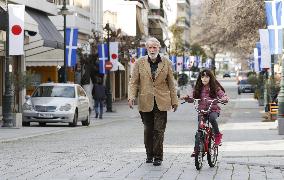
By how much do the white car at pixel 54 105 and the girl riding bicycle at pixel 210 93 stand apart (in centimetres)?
1801

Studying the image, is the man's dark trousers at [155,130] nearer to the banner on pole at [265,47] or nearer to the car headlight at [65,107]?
the car headlight at [65,107]

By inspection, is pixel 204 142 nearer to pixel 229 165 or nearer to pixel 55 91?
pixel 229 165

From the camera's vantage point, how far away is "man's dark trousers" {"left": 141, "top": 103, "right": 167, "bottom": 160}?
1523 cm

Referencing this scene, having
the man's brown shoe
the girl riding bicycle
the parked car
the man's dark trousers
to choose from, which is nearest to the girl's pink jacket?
the girl riding bicycle

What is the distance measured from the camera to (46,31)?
45.6 meters

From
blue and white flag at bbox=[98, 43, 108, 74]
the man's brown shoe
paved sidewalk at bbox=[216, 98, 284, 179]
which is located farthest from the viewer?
blue and white flag at bbox=[98, 43, 108, 74]

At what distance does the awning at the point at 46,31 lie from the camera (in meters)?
43.6

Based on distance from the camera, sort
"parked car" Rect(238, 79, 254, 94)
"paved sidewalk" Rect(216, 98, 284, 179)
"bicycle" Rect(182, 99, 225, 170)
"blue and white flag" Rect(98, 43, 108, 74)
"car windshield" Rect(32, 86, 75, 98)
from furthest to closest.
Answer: "parked car" Rect(238, 79, 254, 94), "blue and white flag" Rect(98, 43, 108, 74), "car windshield" Rect(32, 86, 75, 98), "bicycle" Rect(182, 99, 225, 170), "paved sidewalk" Rect(216, 98, 284, 179)

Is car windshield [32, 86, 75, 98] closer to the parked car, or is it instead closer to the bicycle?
the bicycle

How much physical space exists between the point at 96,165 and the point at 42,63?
3210cm

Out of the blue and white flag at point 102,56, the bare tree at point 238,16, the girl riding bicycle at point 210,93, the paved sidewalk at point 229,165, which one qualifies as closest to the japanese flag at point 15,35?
the paved sidewalk at point 229,165

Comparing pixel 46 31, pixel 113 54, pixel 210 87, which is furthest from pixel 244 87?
pixel 210 87

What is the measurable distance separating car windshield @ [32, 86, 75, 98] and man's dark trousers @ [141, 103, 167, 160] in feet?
61.8

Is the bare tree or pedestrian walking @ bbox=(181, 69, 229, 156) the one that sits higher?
the bare tree
